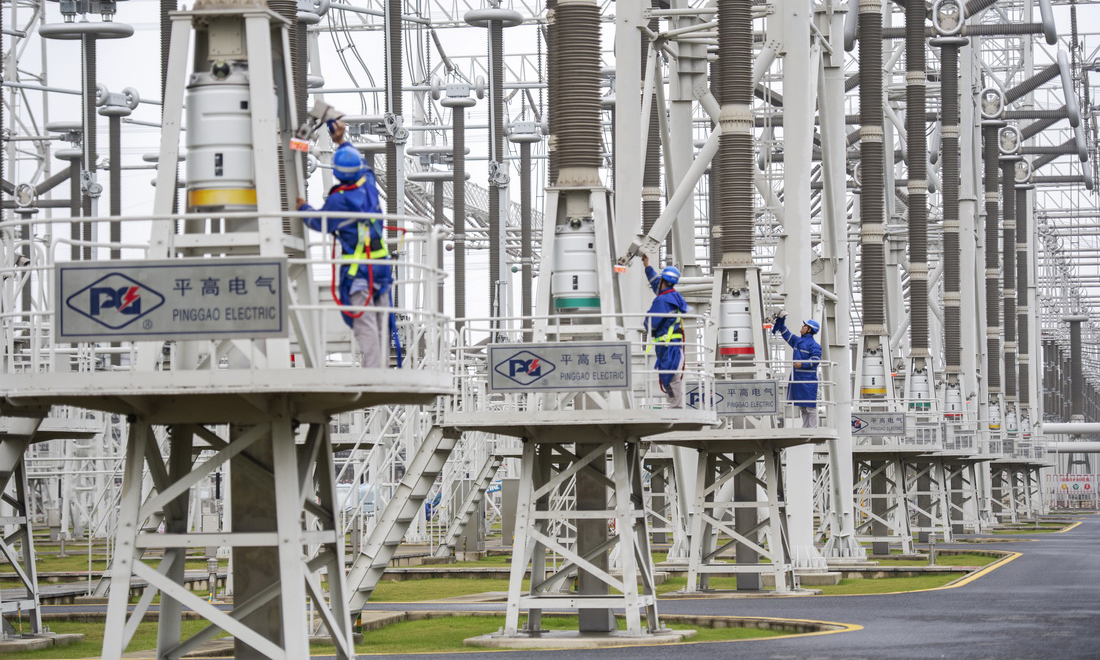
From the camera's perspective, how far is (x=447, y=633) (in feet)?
79.2

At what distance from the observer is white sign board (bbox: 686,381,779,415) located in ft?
89.7

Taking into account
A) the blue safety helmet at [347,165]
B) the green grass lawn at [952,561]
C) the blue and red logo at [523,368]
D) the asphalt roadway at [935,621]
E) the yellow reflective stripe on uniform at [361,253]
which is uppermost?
the blue safety helmet at [347,165]

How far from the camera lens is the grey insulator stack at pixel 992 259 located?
73250 mm

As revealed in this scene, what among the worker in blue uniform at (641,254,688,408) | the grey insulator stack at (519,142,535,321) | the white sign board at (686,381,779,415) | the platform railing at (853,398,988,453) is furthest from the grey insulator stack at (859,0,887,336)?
the worker in blue uniform at (641,254,688,408)

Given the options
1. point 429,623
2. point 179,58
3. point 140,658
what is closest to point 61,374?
point 179,58

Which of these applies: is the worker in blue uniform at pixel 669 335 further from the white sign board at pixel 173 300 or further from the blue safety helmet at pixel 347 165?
the white sign board at pixel 173 300

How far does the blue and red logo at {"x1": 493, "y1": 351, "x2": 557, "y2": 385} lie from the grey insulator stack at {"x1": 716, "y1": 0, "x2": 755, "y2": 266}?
1085cm

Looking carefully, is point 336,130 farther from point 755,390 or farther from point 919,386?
point 919,386

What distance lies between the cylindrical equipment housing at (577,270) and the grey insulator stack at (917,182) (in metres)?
32.9

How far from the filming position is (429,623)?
26.2 m

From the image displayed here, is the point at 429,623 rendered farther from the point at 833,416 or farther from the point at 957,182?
the point at 957,182

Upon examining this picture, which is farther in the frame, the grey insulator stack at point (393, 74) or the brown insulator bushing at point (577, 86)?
the grey insulator stack at point (393, 74)

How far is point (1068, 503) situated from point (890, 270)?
63736mm

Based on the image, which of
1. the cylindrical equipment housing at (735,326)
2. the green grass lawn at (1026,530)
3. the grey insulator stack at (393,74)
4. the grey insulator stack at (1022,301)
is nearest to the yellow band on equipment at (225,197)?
the cylindrical equipment housing at (735,326)
